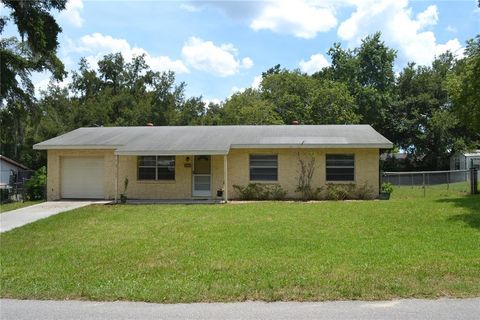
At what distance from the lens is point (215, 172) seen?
20.7 m

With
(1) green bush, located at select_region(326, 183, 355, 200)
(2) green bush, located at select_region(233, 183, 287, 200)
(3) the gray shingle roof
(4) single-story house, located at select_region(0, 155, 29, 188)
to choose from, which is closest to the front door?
(3) the gray shingle roof

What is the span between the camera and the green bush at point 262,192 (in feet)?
65.9

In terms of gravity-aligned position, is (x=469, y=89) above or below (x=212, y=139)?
above

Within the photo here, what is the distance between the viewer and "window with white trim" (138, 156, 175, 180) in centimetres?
2105

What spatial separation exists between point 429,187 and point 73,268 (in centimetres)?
2106

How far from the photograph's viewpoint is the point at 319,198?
1998cm

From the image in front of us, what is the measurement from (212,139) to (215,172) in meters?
1.48

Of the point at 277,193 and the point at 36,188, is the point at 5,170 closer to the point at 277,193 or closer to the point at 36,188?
the point at 36,188

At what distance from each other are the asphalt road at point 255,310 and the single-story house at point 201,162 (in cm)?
A: 1304

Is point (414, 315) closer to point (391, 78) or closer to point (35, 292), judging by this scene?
point (35, 292)

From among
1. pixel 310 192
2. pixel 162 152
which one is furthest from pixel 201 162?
pixel 310 192

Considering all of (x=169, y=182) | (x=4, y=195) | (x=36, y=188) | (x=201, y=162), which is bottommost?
(x=4, y=195)

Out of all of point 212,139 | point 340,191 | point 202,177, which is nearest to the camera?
point 340,191

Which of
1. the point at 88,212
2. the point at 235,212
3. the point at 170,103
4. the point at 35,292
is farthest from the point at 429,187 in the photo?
the point at 170,103
